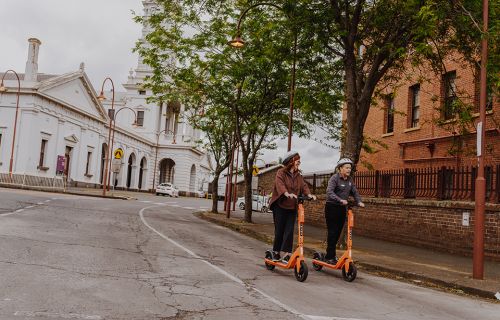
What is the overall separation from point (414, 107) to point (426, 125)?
1670mm

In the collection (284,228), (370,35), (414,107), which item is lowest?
(284,228)

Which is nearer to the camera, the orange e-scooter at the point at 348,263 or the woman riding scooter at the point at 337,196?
the orange e-scooter at the point at 348,263

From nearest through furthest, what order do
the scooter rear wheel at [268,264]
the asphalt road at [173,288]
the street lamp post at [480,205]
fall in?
the asphalt road at [173,288] < the scooter rear wheel at [268,264] < the street lamp post at [480,205]

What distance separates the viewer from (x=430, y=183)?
15.7 m

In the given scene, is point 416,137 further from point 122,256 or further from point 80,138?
point 80,138

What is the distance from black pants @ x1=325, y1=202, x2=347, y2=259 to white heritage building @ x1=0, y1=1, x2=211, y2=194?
59.3 feet

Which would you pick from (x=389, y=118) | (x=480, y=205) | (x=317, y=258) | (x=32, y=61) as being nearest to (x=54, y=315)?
(x=317, y=258)

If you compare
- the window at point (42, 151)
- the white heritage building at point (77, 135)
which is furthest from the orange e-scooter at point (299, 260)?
the window at point (42, 151)

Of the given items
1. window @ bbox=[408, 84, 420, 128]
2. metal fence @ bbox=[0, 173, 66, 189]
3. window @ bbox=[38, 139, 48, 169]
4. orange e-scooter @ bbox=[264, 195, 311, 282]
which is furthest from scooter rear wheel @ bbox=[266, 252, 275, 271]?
window @ bbox=[38, 139, 48, 169]

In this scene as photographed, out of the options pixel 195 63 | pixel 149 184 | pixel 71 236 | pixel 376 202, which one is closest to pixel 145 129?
pixel 149 184

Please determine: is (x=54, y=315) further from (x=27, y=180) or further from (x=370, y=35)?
(x=27, y=180)

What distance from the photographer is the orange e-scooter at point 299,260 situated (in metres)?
7.84

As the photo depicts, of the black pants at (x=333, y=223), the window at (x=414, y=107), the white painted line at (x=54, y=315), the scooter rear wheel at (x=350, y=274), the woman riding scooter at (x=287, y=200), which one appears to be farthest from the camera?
the window at (x=414, y=107)

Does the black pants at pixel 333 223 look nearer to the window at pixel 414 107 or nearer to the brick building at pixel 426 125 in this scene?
the brick building at pixel 426 125
